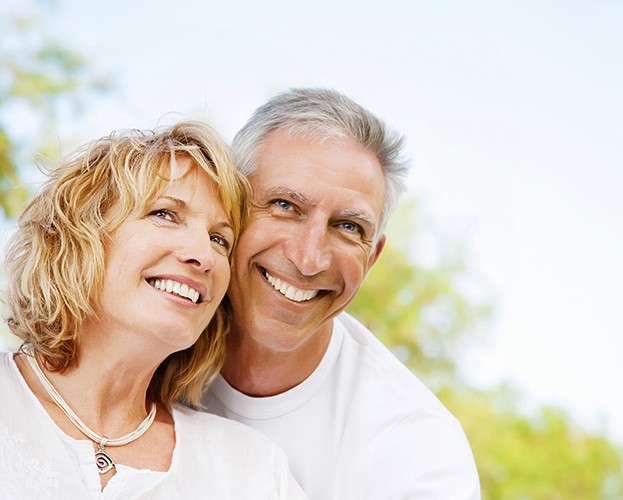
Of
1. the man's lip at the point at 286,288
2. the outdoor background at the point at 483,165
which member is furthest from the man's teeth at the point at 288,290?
the outdoor background at the point at 483,165

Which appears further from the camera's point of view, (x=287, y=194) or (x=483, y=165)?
(x=483, y=165)

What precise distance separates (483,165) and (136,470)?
886cm

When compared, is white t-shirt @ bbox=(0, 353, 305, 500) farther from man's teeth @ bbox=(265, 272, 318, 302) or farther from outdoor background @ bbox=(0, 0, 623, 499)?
outdoor background @ bbox=(0, 0, 623, 499)

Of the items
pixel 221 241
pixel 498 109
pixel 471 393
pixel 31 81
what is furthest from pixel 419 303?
pixel 221 241

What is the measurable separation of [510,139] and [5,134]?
6.07 metres

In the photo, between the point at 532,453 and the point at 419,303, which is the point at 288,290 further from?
the point at 532,453

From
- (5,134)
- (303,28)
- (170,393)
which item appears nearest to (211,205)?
(170,393)

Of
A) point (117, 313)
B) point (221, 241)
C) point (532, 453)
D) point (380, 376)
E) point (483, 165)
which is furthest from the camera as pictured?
point (483, 165)

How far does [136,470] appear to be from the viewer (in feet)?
5.88

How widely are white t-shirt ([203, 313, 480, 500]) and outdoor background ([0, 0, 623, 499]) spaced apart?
15.6 ft

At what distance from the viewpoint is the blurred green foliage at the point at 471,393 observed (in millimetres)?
8273

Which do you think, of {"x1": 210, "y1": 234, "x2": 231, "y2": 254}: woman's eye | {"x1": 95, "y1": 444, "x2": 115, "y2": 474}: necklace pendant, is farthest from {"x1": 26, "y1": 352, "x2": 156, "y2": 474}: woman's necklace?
{"x1": 210, "y1": 234, "x2": 231, "y2": 254}: woman's eye

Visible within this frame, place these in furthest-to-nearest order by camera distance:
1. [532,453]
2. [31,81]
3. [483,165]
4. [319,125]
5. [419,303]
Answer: [483,165] → [419,303] → [532,453] → [31,81] → [319,125]

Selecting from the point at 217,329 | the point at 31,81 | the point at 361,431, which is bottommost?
the point at 31,81
